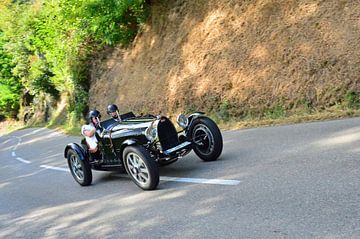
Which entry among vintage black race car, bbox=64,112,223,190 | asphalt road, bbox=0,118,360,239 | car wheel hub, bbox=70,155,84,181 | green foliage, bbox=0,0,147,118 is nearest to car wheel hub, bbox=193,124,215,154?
vintage black race car, bbox=64,112,223,190

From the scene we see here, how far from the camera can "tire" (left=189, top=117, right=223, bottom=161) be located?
25.7 feet

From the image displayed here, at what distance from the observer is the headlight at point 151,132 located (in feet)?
24.3

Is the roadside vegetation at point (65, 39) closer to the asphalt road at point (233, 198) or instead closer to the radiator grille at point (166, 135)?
the asphalt road at point (233, 198)

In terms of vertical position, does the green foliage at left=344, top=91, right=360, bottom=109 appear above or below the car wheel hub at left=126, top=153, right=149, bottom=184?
above

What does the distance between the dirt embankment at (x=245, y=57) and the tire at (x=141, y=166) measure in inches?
215

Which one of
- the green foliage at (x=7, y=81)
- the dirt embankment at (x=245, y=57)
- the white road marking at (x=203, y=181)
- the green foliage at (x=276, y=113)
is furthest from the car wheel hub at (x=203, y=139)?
the green foliage at (x=7, y=81)

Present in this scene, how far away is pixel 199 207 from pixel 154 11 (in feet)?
50.5

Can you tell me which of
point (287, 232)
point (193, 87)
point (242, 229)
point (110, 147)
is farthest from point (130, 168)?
point (193, 87)

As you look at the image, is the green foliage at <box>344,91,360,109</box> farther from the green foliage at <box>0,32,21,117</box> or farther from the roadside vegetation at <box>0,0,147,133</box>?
the green foliage at <box>0,32,21,117</box>

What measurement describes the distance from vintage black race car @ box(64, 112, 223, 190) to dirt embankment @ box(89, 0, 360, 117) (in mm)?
4011

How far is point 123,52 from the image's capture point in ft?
72.7

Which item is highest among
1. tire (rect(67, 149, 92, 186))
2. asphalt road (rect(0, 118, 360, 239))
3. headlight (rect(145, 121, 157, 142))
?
headlight (rect(145, 121, 157, 142))

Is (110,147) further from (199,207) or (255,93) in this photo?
(255,93)

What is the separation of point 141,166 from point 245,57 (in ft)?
24.5
